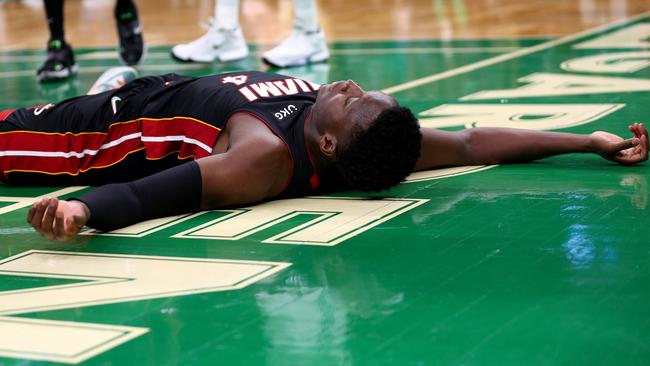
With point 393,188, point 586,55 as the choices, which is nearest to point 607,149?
point 393,188

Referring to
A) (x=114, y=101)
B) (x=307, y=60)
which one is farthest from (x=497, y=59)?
(x=114, y=101)

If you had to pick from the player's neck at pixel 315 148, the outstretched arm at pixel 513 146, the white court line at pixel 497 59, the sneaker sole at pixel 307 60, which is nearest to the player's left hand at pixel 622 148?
the outstretched arm at pixel 513 146

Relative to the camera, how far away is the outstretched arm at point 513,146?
325cm

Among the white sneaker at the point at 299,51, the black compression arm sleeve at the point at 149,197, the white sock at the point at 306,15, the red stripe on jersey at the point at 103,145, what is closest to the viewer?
the black compression arm sleeve at the point at 149,197

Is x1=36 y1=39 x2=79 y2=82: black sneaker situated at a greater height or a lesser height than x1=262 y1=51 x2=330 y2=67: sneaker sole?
greater

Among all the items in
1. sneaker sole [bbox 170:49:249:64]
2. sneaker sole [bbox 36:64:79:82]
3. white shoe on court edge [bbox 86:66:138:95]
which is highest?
white shoe on court edge [bbox 86:66:138:95]

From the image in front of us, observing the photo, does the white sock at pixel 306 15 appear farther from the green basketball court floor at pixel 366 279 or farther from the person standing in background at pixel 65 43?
the green basketball court floor at pixel 366 279

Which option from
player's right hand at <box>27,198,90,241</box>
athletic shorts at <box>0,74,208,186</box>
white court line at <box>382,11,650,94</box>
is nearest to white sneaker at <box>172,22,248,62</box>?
white court line at <box>382,11,650,94</box>

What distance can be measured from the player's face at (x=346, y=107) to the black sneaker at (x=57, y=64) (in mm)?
3381

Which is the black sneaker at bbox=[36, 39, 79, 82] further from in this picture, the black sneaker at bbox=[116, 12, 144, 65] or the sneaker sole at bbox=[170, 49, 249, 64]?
the sneaker sole at bbox=[170, 49, 249, 64]

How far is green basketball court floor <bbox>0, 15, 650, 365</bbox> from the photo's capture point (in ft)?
6.40

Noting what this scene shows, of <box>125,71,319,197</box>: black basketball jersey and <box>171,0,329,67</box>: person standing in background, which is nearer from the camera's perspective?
<box>125,71,319,197</box>: black basketball jersey

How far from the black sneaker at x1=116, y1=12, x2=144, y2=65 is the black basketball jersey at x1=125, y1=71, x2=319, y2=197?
319 centimetres

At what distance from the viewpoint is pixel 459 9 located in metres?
9.39
